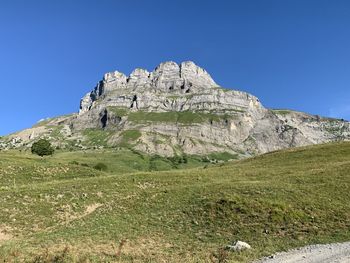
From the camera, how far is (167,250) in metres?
29.1

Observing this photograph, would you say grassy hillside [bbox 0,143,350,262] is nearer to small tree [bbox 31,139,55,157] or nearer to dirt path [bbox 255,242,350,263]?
dirt path [bbox 255,242,350,263]

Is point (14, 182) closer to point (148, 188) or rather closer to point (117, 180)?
point (117, 180)

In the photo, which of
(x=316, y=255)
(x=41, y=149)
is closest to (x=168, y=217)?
(x=316, y=255)

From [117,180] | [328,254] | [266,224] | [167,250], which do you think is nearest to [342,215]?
[266,224]

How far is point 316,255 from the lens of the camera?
26.6 meters

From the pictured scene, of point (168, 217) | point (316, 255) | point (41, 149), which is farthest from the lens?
point (41, 149)

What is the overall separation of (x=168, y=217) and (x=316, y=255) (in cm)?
1498

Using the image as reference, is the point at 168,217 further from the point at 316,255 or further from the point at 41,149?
the point at 41,149

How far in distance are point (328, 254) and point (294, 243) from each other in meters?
3.75

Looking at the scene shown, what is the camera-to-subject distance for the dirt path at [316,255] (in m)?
25.4

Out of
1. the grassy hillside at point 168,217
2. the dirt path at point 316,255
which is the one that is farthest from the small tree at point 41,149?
the dirt path at point 316,255

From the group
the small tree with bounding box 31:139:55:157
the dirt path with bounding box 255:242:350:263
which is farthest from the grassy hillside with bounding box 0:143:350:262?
the small tree with bounding box 31:139:55:157

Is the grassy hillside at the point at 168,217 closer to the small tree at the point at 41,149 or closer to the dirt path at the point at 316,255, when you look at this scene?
the dirt path at the point at 316,255

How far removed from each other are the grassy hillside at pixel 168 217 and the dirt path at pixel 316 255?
1369mm
